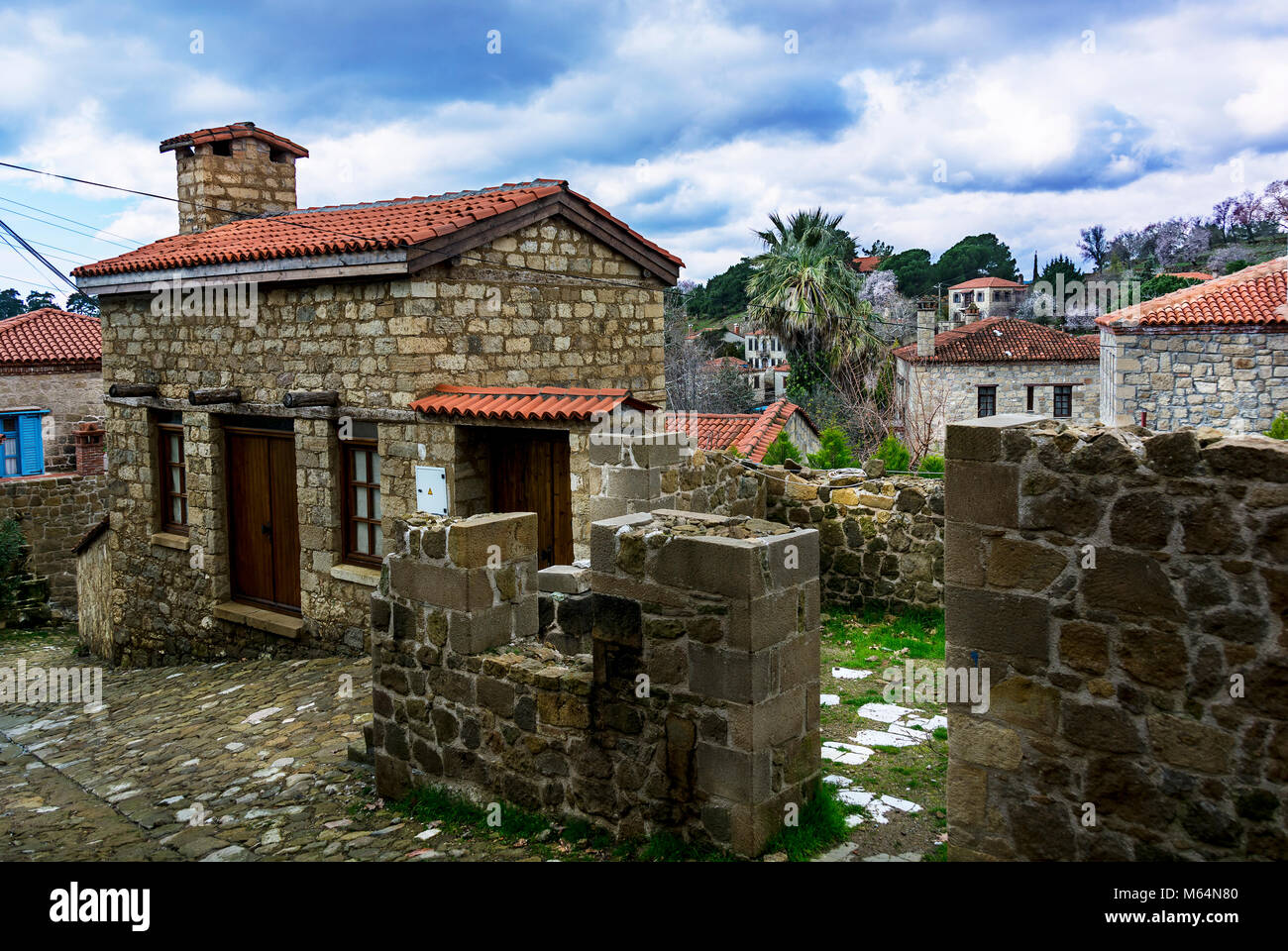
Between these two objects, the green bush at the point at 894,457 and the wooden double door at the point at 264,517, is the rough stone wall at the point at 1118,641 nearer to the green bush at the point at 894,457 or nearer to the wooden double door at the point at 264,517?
the wooden double door at the point at 264,517

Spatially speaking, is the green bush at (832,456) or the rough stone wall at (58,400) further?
the rough stone wall at (58,400)

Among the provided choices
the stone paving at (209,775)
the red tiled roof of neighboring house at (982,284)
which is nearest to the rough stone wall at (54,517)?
the stone paving at (209,775)

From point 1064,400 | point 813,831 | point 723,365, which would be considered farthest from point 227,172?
point 1064,400

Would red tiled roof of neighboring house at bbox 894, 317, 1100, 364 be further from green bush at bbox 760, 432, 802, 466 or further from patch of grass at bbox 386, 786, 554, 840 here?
patch of grass at bbox 386, 786, 554, 840

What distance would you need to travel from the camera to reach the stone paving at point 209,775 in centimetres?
580

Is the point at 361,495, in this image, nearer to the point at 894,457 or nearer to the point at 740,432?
the point at 894,457

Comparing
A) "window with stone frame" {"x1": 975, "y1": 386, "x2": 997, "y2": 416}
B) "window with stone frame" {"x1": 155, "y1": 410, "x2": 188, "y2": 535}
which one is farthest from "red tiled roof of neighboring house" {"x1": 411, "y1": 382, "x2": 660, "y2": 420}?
"window with stone frame" {"x1": 975, "y1": 386, "x2": 997, "y2": 416}

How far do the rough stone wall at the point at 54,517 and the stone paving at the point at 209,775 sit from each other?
924 centimetres

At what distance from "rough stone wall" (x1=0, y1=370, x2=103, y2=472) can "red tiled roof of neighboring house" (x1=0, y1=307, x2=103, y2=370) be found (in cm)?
33

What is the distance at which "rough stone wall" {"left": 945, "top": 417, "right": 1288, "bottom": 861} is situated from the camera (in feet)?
12.0

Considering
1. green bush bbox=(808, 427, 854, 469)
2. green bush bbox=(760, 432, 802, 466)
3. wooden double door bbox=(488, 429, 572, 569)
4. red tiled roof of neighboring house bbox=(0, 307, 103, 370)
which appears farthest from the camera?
red tiled roof of neighboring house bbox=(0, 307, 103, 370)

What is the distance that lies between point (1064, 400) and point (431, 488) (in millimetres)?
30419

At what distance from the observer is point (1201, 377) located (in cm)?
1922
